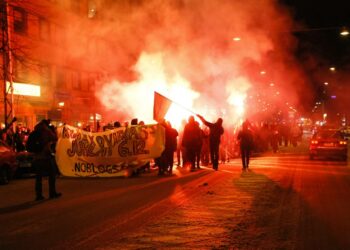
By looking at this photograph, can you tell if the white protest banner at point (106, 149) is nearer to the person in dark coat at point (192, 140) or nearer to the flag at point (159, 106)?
the flag at point (159, 106)

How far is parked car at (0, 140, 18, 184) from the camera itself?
13219mm

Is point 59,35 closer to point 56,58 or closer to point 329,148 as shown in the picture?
point 56,58

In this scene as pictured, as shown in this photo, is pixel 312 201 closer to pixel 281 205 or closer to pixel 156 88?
pixel 281 205

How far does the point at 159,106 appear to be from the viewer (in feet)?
48.9

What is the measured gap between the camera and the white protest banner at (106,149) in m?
13.9

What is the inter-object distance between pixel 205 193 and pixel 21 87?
20134mm

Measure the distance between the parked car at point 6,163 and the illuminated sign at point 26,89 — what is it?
12.9 meters

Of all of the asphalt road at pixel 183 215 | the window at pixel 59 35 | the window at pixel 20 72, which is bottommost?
the asphalt road at pixel 183 215

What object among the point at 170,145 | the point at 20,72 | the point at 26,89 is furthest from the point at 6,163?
the point at 26,89

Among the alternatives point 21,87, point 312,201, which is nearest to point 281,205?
point 312,201

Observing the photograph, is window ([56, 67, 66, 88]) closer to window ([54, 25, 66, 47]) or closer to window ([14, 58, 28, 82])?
window ([54, 25, 66, 47])

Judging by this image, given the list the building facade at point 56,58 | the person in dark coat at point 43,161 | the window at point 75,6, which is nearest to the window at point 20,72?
the building facade at point 56,58

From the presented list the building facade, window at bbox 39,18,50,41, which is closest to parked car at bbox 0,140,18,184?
the building facade

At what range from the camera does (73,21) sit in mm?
32438
